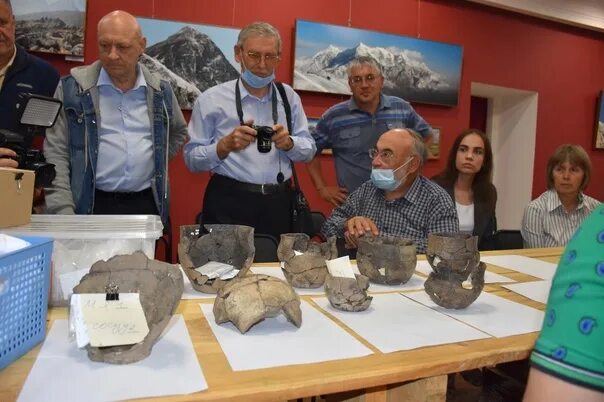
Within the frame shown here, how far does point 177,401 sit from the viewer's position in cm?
75

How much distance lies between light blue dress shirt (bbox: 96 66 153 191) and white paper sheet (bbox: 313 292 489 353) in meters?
1.37

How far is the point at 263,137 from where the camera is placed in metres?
2.32

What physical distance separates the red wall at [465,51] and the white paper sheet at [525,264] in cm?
234

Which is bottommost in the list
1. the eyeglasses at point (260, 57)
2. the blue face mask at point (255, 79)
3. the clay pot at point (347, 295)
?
the clay pot at point (347, 295)

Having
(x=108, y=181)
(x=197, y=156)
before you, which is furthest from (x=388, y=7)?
(x=108, y=181)

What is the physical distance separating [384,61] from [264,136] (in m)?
2.58

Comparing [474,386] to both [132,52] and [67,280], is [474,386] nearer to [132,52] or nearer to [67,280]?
[67,280]

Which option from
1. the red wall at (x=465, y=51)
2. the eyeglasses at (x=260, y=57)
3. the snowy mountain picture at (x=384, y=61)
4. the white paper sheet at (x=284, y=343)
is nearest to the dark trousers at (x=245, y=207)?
the eyeglasses at (x=260, y=57)

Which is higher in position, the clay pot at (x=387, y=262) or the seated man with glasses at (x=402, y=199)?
the seated man with glasses at (x=402, y=199)

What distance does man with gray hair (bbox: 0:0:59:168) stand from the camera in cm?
230

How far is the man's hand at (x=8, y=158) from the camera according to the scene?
1.57m

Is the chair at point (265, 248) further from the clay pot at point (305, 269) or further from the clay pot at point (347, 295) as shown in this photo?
the clay pot at point (347, 295)

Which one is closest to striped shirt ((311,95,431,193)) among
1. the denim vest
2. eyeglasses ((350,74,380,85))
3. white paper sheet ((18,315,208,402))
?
eyeglasses ((350,74,380,85))

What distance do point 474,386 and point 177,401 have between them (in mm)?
2188
